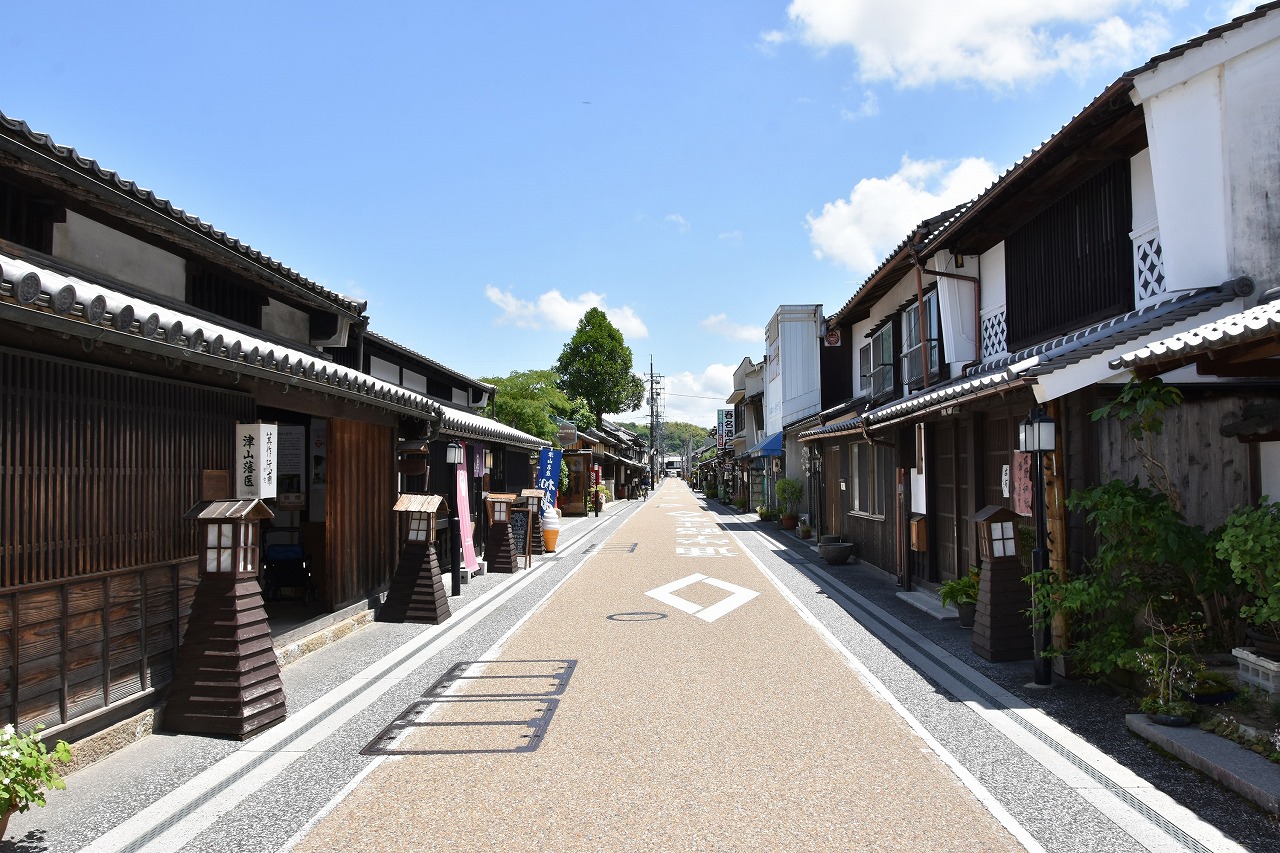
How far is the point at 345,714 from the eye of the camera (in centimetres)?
712

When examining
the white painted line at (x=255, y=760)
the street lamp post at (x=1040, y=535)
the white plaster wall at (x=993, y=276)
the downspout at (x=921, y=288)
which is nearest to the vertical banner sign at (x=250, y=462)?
the white painted line at (x=255, y=760)

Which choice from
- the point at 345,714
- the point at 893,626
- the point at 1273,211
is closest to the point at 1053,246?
the point at 1273,211

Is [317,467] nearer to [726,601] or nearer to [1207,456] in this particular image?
[726,601]

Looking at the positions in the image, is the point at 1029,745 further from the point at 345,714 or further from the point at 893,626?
the point at 345,714

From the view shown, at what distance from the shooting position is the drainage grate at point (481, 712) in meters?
6.20

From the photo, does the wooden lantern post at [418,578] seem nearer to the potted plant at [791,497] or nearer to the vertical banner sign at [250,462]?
the vertical banner sign at [250,462]

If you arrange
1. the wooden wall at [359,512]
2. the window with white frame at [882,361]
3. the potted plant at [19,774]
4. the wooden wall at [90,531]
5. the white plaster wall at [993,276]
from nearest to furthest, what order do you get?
1. the potted plant at [19,774]
2. the wooden wall at [90,531]
3. the wooden wall at [359,512]
4. the white plaster wall at [993,276]
5. the window with white frame at [882,361]

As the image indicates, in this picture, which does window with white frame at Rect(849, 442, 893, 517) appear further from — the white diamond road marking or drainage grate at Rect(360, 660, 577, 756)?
drainage grate at Rect(360, 660, 577, 756)

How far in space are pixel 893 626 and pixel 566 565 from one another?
9764 millimetres

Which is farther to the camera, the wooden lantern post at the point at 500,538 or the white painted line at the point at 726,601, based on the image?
the wooden lantern post at the point at 500,538

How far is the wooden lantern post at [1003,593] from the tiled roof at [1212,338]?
283cm

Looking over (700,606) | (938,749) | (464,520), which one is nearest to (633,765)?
(938,749)

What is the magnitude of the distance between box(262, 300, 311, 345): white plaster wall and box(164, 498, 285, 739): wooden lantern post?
5.39 meters

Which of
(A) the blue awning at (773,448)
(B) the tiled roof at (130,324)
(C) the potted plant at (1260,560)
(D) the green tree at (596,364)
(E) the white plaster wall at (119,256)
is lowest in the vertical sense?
(C) the potted plant at (1260,560)
